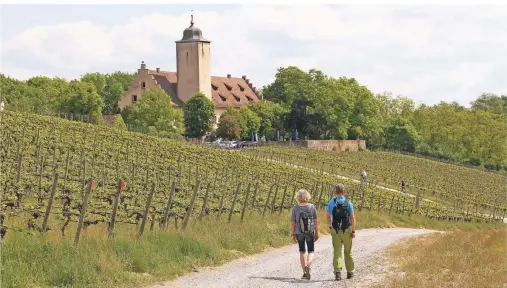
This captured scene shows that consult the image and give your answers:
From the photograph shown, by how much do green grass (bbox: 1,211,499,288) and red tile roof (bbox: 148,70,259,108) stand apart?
322 feet

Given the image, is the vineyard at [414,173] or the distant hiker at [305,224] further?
the vineyard at [414,173]

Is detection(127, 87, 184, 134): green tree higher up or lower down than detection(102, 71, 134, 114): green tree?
lower down

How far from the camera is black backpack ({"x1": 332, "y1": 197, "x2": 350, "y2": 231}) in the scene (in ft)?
47.6

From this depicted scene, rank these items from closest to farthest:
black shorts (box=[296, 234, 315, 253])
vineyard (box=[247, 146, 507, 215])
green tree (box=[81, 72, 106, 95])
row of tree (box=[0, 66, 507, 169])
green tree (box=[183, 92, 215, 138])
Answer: black shorts (box=[296, 234, 315, 253])
vineyard (box=[247, 146, 507, 215])
row of tree (box=[0, 66, 507, 169])
green tree (box=[183, 92, 215, 138])
green tree (box=[81, 72, 106, 95])

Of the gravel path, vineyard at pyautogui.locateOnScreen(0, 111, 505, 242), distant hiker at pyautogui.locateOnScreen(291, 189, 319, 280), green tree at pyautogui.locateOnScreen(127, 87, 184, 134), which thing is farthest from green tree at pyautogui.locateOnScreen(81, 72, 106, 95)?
distant hiker at pyautogui.locateOnScreen(291, 189, 319, 280)

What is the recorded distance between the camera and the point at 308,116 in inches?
4272

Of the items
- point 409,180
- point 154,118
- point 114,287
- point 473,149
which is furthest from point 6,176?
point 473,149

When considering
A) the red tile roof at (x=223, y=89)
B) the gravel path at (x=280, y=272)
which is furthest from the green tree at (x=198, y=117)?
the gravel path at (x=280, y=272)

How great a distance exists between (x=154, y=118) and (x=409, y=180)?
33.3 meters

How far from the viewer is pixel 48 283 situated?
41.2ft

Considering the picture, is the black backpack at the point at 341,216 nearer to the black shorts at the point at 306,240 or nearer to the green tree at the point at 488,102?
the black shorts at the point at 306,240

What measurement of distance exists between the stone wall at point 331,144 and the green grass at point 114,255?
74.9 m

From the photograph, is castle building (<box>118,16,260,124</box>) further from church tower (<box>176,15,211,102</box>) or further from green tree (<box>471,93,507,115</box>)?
green tree (<box>471,93,507,115</box>)

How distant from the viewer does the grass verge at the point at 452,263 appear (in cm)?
1345
